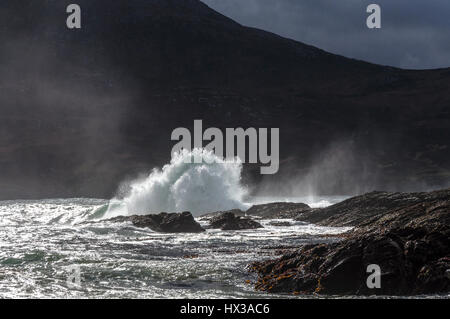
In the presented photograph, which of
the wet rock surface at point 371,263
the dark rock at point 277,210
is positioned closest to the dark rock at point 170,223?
the dark rock at point 277,210

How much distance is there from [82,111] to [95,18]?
185 feet

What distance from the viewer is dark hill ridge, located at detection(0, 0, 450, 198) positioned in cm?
11094

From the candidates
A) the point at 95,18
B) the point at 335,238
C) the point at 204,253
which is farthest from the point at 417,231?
the point at 95,18

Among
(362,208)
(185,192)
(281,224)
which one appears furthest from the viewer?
(185,192)

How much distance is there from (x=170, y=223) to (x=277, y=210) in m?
16.4

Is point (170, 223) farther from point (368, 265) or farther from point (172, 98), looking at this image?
point (172, 98)

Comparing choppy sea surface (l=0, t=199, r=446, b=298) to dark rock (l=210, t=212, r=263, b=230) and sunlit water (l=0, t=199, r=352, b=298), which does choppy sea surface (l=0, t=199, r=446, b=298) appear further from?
dark rock (l=210, t=212, r=263, b=230)

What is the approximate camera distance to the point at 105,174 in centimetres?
10794

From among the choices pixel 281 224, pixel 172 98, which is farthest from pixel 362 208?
pixel 172 98

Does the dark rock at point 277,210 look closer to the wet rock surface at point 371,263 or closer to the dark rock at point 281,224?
the dark rock at point 281,224

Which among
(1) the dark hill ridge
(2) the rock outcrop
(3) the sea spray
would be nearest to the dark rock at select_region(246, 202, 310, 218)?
(2) the rock outcrop

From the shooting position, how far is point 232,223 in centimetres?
4072

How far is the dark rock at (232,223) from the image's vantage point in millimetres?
40188

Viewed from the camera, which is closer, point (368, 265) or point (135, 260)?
point (368, 265)
